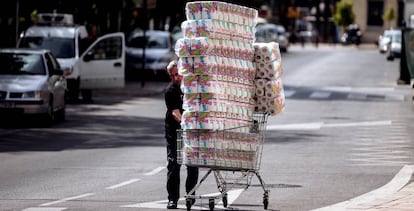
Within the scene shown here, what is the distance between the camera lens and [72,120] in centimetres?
3048

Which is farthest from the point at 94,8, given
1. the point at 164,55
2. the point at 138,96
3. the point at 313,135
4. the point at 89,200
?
the point at 89,200

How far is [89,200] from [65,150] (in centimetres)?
757

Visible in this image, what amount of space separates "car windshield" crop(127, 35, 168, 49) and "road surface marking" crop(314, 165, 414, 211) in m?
31.0

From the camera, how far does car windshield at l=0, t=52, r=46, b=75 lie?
2922cm

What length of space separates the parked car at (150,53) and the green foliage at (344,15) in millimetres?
71315

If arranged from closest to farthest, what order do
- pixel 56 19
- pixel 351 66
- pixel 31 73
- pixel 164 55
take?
pixel 31 73, pixel 56 19, pixel 164 55, pixel 351 66

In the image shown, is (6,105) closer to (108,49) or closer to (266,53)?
(108,49)

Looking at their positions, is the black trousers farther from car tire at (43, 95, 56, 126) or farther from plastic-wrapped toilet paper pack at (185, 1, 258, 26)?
car tire at (43, 95, 56, 126)

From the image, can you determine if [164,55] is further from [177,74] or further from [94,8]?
[177,74]

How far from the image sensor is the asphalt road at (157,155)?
1573 cm

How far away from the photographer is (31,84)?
28312 millimetres

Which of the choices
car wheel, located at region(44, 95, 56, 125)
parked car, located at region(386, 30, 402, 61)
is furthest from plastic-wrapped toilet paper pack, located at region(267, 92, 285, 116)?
parked car, located at region(386, 30, 402, 61)

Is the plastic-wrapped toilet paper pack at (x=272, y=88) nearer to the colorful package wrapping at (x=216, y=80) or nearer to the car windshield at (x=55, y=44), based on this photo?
the colorful package wrapping at (x=216, y=80)

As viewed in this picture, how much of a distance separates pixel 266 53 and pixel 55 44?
2375cm
